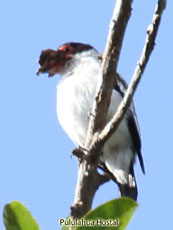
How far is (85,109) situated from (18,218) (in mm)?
3099

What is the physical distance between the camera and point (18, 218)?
1.72 m

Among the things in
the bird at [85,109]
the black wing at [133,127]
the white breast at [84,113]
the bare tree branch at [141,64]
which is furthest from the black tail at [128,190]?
the bare tree branch at [141,64]

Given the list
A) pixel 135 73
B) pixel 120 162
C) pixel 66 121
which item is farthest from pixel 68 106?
pixel 135 73

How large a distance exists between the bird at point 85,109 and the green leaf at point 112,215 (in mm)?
2802

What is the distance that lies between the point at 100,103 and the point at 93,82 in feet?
7.10

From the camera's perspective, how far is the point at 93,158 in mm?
2658

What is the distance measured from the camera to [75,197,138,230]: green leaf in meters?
1.66

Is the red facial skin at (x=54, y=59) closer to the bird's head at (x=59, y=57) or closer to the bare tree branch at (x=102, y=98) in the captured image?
the bird's head at (x=59, y=57)

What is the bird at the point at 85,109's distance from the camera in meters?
4.73

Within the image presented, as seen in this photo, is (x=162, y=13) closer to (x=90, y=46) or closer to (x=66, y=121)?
(x=66, y=121)

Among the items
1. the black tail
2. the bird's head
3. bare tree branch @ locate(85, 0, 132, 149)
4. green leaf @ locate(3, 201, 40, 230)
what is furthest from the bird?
green leaf @ locate(3, 201, 40, 230)

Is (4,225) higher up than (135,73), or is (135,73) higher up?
(135,73)

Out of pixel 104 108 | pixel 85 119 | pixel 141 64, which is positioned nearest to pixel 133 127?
pixel 85 119

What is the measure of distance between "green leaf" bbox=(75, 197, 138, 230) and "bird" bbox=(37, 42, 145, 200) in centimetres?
280
